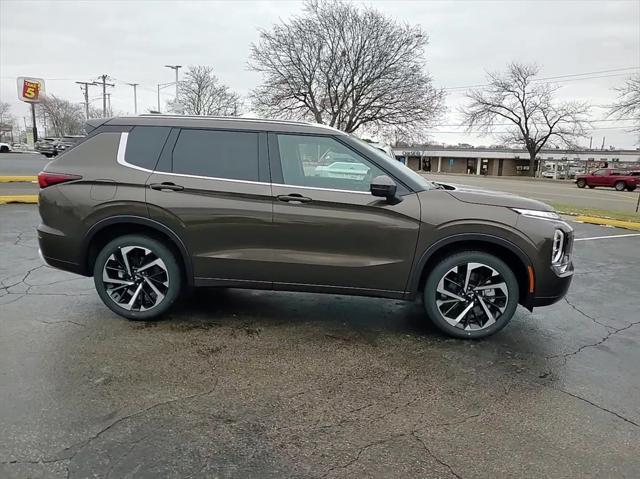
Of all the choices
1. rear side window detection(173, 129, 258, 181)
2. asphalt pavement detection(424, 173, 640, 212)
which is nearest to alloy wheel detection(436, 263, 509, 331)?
rear side window detection(173, 129, 258, 181)

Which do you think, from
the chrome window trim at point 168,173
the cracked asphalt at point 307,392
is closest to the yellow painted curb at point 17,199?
the cracked asphalt at point 307,392

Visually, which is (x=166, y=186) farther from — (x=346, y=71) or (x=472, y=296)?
(x=346, y=71)

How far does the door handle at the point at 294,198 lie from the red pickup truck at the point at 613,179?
126ft

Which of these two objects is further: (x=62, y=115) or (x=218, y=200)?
(x=62, y=115)

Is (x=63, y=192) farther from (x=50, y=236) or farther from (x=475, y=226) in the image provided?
(x=475, y=226)

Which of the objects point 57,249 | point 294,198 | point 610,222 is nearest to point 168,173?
point 294,198

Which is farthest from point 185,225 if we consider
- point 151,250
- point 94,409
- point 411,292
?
point 411,292

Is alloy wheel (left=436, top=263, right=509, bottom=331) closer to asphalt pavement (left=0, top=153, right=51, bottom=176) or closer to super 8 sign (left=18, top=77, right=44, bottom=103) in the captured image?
asphalt pavement (left=0, top=153, right=51, bottom=176)

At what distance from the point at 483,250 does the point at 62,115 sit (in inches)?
3684

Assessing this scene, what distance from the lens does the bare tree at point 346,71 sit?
3309 cm

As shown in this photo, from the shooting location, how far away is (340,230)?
3.95 m

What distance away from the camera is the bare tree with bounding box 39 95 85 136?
7812 cm

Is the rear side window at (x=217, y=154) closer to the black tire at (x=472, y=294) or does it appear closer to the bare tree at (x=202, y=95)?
the black tire at (x=472, y=294)

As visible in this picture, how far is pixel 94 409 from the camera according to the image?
2.84m
